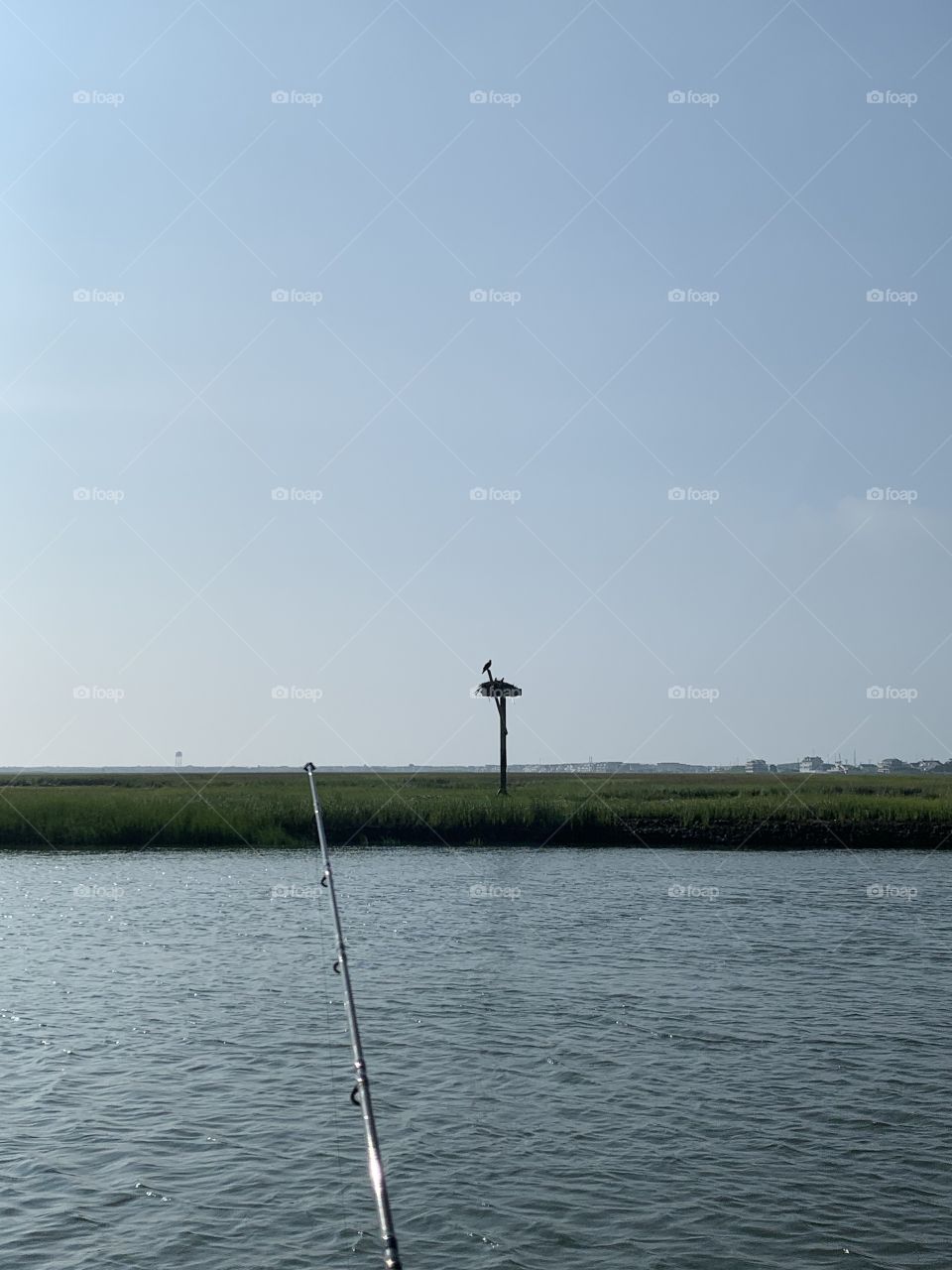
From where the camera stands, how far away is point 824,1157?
14000 millimetres

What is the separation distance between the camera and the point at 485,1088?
16562 mm

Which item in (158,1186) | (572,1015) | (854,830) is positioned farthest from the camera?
(854,830)

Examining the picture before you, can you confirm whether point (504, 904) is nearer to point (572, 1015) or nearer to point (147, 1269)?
point (572, 1015)

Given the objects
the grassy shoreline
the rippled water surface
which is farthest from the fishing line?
the grassy shoreline

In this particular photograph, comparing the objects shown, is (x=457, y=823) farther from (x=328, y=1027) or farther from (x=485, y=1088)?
(x=485, y=1088)

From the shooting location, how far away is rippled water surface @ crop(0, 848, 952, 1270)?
470 inches

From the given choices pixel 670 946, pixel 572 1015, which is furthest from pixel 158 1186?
pixel 670 946

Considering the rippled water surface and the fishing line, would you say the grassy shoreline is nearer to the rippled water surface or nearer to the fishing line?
the rippled water surface

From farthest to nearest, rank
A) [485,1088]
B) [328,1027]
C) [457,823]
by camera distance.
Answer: [457,823] → [328,1027] → [485,1088]

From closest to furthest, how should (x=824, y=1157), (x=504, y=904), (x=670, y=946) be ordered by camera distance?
(x=824, y=1157) < (x=670, y=946) < (x=504, y=904)

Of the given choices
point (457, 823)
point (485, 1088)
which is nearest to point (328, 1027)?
point (485, 1088)

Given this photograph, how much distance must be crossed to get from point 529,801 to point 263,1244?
41486 mm

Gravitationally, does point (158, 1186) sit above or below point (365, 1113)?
below

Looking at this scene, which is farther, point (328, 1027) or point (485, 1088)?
point (328, 1027)
